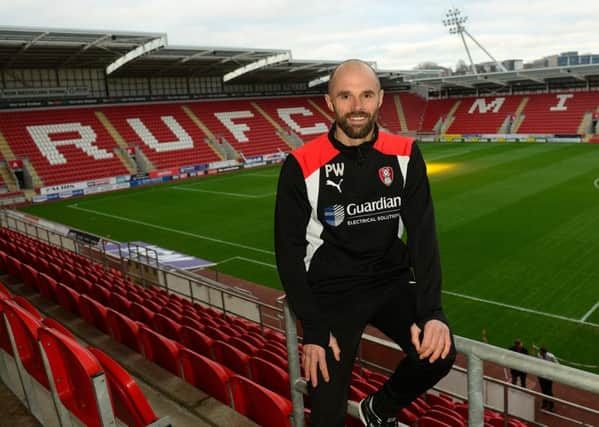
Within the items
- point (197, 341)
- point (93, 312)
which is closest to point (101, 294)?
point (93, 312)

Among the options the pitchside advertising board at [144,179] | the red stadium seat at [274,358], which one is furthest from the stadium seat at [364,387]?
the pitchside advertising board at [144,179]

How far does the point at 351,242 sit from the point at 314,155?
49cm

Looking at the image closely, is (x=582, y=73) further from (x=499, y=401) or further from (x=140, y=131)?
(x=499, y=401)

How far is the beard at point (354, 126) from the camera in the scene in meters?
2.61

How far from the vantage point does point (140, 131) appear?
42.7 metres

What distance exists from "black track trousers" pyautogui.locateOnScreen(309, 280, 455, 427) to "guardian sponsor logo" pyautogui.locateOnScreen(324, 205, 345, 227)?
0.41 m

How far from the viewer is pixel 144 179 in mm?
37375

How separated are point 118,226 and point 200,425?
843 inches

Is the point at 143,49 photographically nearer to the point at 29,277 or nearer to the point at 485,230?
the point at 485,230

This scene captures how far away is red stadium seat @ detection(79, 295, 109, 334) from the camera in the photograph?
6570mm

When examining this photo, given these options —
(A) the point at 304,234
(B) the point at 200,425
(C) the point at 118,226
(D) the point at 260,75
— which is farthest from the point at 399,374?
(D) the point at 260,75

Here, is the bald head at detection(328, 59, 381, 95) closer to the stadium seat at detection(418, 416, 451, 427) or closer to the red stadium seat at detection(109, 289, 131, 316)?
the stadium seat at detection(418, 416, 451, 427)

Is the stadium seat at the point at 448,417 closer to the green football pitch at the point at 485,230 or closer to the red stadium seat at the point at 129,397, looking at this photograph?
the red stadium seat at the point at 129,397

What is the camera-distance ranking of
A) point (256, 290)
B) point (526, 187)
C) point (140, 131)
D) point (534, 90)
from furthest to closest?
1. point (534, 90)
2. point (140, 131)
3. point (526, 187)
4. point (256, 290)
